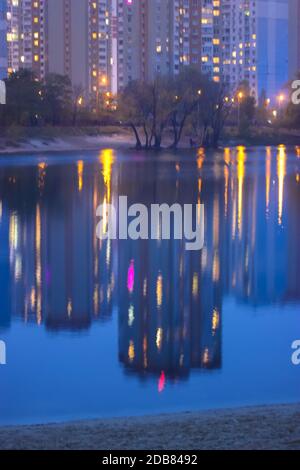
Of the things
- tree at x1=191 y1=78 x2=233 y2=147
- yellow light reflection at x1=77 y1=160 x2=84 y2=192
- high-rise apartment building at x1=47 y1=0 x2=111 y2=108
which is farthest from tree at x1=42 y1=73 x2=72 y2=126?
yellow light reflection at x1=77 y1=160 x2=84 y2=192

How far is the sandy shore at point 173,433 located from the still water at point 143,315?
0.73 metres

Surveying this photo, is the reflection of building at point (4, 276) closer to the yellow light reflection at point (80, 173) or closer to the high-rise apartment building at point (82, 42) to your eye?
the yellow light reflection at point (80, 173)

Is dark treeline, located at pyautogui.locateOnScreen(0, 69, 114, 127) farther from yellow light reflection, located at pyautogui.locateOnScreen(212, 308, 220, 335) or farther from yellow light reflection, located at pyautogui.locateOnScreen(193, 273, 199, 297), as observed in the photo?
yellow light reflection, located at pyautogui.locateOnScreen(212, 308, 220, 335)

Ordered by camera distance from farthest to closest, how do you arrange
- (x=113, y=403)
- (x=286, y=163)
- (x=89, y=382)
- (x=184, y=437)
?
1. (x=286, y=163)
2. (x=89, y=382)
3. (x=113, y=403)
4. (x=184, y=437)

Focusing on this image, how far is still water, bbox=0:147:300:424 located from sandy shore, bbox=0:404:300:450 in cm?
73

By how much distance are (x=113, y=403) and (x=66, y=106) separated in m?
42.8

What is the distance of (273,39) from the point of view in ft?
147

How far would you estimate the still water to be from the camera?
5.70 meters

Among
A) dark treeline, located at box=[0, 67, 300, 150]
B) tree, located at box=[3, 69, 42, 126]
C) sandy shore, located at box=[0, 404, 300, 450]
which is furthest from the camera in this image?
dark treeline, located at box=[0, 67, 300, 150]

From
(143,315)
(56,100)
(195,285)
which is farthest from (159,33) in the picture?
(143,315)

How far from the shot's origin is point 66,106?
1875 inches

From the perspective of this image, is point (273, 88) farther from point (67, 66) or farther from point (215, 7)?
point (67, 66)

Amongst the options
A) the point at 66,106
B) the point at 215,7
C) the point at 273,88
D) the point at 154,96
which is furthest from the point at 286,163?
the point at 215,7

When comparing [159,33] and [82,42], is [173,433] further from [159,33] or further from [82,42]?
[159,33]
